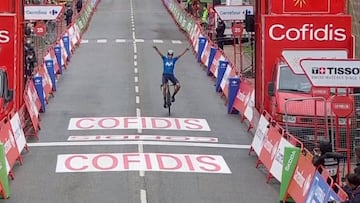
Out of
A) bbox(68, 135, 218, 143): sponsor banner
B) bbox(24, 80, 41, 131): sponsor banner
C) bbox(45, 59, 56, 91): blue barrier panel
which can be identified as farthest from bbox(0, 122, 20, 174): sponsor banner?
bbox(45, 59, 56, 91): blue barrier panel

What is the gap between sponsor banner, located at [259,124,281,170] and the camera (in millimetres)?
19558

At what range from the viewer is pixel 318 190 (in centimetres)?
1433

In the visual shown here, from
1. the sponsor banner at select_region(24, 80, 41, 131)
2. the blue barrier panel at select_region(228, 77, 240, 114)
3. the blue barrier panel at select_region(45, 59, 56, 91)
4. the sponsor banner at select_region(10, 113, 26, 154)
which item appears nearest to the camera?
the sponsor banner at select_region(10, 113, 26, 154)

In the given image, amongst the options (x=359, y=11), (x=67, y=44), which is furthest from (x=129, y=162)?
(x=67, y=44)

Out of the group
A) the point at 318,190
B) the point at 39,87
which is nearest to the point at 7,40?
the point at 39,87

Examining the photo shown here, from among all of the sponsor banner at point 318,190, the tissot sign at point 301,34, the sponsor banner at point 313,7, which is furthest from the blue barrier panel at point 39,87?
the sponsor banner at point 318,190

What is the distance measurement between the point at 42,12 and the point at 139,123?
17.4 m

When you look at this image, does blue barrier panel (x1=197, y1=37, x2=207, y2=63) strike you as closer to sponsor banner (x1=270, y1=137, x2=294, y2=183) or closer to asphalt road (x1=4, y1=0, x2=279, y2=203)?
asphalt road (x1=4, y1=0, x2=279, y2=203)

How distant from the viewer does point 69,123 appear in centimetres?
2709

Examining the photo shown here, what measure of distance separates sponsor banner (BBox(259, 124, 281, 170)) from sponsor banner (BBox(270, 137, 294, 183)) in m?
0.27

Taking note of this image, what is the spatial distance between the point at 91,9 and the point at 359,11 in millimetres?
43094

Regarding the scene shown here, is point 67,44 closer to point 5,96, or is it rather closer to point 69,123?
point 69,123

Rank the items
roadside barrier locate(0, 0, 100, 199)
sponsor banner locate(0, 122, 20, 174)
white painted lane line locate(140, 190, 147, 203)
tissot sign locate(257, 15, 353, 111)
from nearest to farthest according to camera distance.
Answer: white painted lane line locate(140, 190, 147, 203), roadside barrier locate(0, 0, 100, 199), sponsor banner locate(0, 122, 20, 174), tissot sign locate(257, 15, 353, 111)

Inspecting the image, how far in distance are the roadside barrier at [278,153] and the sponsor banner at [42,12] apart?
32.9 feet
